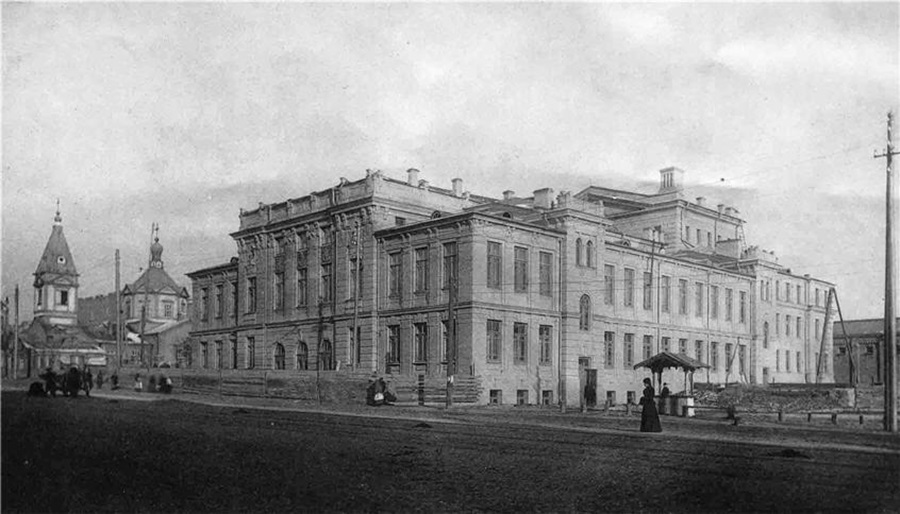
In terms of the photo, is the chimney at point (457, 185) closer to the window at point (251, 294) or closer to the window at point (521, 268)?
the window at point (521, 268)

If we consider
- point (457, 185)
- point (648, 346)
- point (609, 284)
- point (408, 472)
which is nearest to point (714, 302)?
point (648, 346)

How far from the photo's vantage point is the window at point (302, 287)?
165 feet

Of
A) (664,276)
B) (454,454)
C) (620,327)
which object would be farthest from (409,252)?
(454,454)

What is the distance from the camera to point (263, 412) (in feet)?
98.2

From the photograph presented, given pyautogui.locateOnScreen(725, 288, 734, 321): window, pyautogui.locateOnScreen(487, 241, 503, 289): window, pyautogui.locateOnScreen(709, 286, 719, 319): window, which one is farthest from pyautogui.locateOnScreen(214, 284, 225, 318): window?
pyautogui.locateOnScreen(725, 288, 734, 321): window

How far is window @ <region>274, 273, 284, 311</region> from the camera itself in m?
52.3

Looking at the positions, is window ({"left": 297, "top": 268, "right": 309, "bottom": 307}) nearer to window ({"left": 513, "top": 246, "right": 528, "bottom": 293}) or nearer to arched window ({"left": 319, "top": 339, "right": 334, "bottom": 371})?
arched window ({"left": 319, "top": 339, "right": 334, "bottom": 371})

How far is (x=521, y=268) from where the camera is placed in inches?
1722

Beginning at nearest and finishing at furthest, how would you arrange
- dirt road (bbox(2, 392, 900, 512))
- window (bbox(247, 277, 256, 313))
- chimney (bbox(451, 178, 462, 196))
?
dirt road (bbox(2, 392, 900, 512)) → chimney (bbox(451, 178, 462, 196)) → window (bbox(247, 277, 256, 313))

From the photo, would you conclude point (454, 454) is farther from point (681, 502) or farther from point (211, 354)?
point (211, 354)

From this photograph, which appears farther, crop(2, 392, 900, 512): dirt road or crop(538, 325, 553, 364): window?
crop(538, 325, 553, 364): window

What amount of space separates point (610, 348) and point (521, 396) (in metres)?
9.60

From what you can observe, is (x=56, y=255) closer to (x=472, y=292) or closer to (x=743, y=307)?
(x=472, y=292)

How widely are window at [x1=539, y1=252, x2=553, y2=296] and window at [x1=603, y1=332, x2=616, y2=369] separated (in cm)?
654
